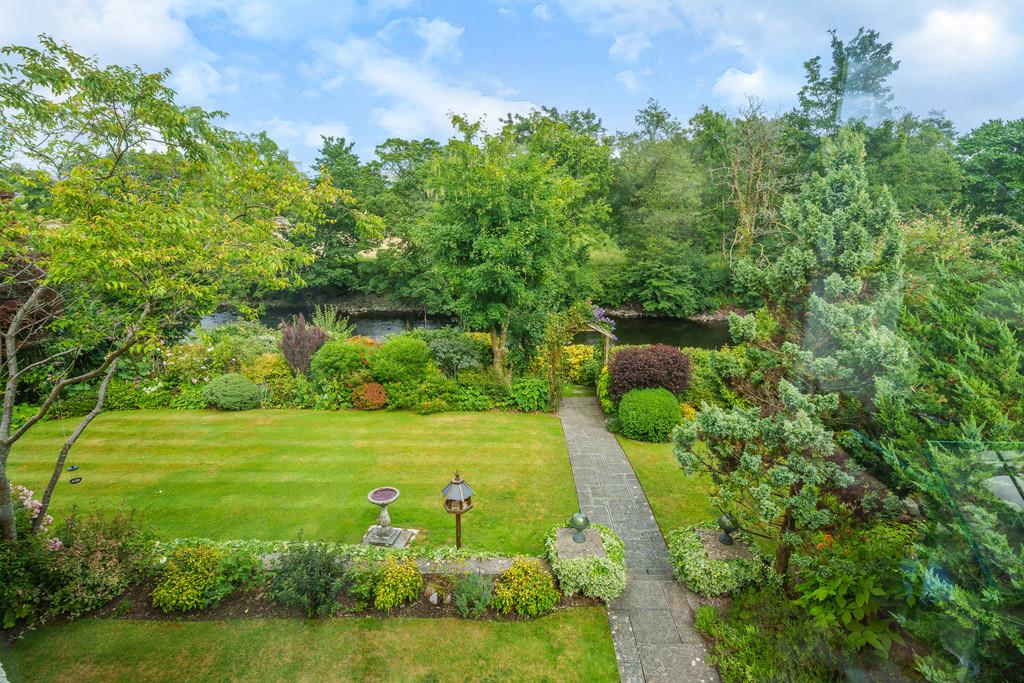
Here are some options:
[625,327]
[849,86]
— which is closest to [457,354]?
[625,327]

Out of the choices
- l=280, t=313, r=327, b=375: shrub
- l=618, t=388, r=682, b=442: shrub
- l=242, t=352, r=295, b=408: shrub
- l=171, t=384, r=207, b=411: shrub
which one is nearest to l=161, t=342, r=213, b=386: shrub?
l=171, t=384, r=207, b=411: shrub

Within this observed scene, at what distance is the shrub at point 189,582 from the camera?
16.4ft

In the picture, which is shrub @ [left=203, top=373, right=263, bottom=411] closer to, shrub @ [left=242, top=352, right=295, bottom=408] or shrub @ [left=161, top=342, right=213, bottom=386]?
shrub @ [left=242, top=352, right=295, bottom=408]

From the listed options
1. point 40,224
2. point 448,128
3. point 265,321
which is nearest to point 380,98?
point 448,128

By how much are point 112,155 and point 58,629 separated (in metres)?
5.76

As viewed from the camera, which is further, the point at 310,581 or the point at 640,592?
the point at 640,592

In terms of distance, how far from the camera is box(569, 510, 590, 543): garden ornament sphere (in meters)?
5.45

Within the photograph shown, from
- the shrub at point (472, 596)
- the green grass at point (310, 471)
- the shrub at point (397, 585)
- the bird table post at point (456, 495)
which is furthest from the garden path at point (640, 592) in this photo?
the shrub at point (397, 585)

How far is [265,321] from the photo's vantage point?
29.5 m

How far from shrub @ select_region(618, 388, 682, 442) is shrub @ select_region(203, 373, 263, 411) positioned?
9.97m

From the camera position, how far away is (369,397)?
11.7 meters

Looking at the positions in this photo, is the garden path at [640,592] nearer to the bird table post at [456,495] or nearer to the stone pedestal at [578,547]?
the stone pedestal at [578,547]

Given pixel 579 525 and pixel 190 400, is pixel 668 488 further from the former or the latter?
pixel 190 400

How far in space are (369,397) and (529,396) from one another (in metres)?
4.41
